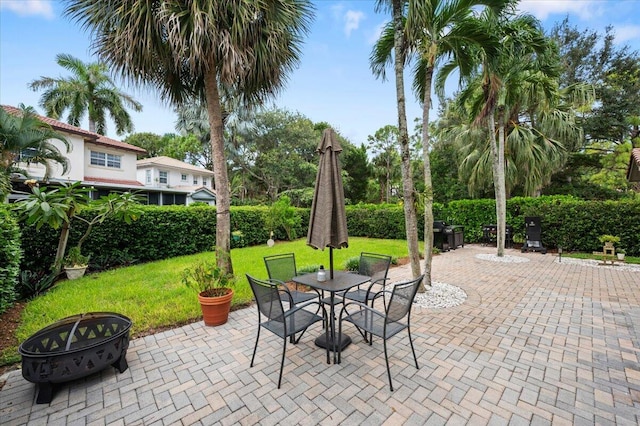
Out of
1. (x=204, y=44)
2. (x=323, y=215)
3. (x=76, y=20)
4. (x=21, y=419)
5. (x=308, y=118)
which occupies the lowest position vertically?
(x=21, y=419)

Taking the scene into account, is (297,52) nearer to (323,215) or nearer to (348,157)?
(323,215)

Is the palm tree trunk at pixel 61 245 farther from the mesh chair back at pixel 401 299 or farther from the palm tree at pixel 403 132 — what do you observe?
the palm tree at pixel 403 132

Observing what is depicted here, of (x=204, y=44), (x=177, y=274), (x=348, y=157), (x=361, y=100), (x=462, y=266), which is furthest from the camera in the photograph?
(x=348, y=157)

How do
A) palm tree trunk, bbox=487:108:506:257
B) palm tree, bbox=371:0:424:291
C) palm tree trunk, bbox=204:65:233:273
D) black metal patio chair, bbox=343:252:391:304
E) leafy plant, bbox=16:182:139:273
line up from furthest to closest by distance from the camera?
palm tree trunk, bbox=487:108:506:257 → palm tree trunk, bbox=204:65:233:273 → palm tree, bbox=371:0:424:291 → leafy plant, bbox=16:182:139:273 → black metal patio chair, bbox=343:252:391:304

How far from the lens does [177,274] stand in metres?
6.34

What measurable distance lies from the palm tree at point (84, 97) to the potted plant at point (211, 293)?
19.5 m

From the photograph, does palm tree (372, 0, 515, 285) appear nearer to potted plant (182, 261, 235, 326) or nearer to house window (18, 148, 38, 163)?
potted plant (182, 261, 235, 326)

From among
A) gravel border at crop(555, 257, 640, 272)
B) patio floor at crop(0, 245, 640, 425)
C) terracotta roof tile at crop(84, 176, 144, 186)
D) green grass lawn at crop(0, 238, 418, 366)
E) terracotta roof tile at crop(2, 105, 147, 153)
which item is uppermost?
terracotta roof tile at crop(2, 105, 147, 153)

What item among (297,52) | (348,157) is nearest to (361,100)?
(297,52)

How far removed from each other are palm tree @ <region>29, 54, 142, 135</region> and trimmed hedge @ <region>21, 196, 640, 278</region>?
1448cm

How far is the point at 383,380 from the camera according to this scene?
246 cm

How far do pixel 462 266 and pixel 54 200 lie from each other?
9398mm

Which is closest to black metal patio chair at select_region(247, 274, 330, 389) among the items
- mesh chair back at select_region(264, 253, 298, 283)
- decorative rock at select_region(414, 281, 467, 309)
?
mesh chair back at select_region(264, 253, 298, 283)

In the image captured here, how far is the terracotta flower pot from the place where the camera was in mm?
3658
